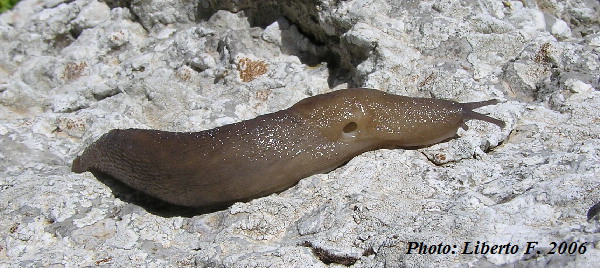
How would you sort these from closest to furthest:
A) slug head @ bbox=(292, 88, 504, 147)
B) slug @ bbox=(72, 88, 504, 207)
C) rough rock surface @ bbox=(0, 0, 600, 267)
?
→ rough rock surface @ bbox=(0, 0, 600, 267) → slug @ bbox=(72, 88, 504, 207) → slug head @ bbox=(292, 88, 504, 147)

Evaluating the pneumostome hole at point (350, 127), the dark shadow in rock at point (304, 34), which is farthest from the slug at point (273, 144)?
the dark shadow in rock at point (304, 34)

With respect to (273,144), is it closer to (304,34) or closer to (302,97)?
(302,97)

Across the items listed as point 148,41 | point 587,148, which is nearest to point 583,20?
point 587,148

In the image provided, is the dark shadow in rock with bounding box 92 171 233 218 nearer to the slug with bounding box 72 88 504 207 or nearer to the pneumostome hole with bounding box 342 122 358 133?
the slug with bounding box 72 88 504 207

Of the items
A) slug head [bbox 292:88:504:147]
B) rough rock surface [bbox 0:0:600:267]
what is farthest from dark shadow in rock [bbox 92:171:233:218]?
slug head [bbox 292:88:504:147]

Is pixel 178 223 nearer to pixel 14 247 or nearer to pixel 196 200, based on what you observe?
pixel 196 200
